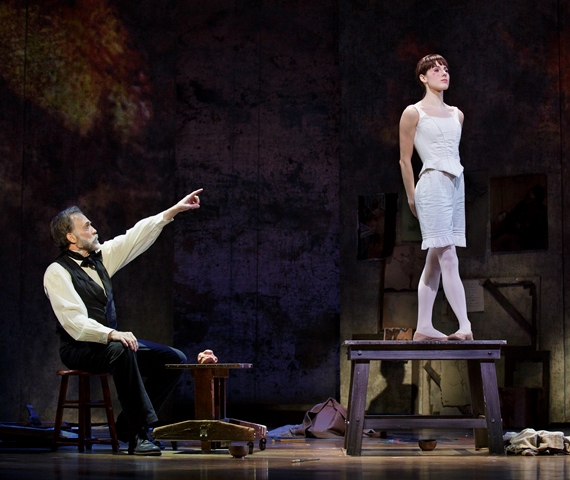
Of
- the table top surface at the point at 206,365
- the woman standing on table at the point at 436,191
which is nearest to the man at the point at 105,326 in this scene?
the table top surface at the point at 206,365

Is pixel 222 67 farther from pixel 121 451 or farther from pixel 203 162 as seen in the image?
pixel 121 451

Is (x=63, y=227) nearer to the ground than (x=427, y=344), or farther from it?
farther from it

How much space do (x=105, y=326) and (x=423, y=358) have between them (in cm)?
185

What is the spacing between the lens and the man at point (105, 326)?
5.12m

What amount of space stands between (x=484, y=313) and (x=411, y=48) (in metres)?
2.45

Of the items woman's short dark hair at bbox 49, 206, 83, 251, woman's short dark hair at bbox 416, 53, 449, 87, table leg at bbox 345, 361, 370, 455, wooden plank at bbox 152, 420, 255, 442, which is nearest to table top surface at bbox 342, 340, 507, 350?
table leg at bbox 345, 361, 370, 455

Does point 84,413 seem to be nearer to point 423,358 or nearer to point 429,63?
point 423,358

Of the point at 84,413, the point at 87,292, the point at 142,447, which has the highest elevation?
the point at 87,292

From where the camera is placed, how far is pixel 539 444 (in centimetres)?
501

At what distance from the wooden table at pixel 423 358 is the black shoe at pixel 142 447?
1.07 m

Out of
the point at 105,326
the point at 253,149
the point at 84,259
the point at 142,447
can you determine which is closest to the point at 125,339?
the point at 105,326

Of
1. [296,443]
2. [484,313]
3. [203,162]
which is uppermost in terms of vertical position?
[203,162]

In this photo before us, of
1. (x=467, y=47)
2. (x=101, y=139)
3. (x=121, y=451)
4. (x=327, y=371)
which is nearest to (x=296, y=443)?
(x=121, y=451)

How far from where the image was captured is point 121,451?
533cm
